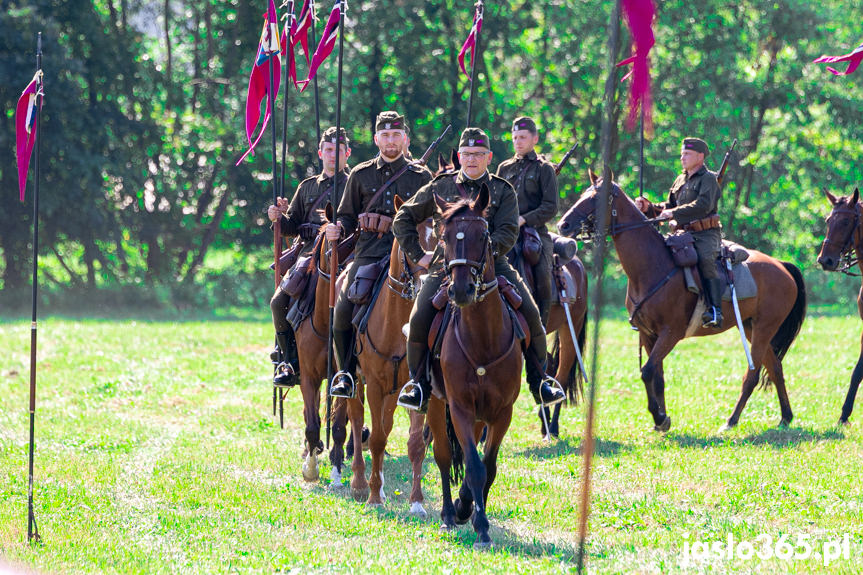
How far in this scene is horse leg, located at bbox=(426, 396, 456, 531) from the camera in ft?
28.9

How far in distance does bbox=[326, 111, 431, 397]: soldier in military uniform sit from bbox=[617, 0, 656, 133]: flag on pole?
5.20 meters

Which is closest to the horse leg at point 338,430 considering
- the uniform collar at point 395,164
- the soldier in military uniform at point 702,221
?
the uniform collar at point 395,164

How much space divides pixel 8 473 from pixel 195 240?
22.9 m

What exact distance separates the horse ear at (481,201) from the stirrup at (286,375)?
4192mm

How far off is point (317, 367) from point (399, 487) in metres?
1.40

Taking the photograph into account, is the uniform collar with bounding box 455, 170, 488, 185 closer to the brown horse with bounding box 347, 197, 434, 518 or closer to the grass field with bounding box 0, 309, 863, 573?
the brown horse with bounding box 347, 197, 434, 518

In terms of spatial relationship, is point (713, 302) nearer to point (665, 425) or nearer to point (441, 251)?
point (665, 425)

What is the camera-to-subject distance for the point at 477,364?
324 inches

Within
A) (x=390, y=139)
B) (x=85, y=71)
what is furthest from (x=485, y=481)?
(x=85, y=71)

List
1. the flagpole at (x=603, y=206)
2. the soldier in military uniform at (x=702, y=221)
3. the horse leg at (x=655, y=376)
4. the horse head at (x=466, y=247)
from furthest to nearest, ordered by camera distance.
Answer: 1. the soldier in military uniform at (x=702, y=221)
2. the horse leg at (x=655, y=376)
3. the horse head at (x=466, y=247)
4. the flagpole at (x=603, y=206)

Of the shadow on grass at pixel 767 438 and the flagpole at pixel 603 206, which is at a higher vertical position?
the flagpole at pixel 603 206

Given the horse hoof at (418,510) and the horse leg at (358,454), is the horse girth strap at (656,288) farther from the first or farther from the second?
the horse hoof at (418,510)

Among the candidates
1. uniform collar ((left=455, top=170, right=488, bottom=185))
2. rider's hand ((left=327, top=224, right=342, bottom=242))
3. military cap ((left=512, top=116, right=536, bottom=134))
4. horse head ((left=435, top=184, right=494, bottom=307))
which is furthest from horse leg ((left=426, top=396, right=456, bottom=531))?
military cap ((left=512, top=116, right=536, bottom=134))

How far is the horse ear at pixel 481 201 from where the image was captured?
7.87 meters
